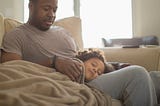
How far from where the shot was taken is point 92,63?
1367 millimetres

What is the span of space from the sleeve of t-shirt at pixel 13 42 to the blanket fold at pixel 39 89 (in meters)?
0.30

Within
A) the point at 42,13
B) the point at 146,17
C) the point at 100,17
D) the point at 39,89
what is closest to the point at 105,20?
the point at 100,17

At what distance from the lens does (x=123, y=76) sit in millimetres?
1247

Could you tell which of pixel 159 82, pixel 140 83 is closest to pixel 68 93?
pixel 140 83

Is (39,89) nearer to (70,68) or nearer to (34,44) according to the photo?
(70,68)

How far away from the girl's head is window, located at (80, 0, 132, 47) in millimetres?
2771

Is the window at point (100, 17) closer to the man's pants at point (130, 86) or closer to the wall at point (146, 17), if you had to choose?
the wall at point (146, 17)

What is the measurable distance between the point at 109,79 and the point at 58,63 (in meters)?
0.26

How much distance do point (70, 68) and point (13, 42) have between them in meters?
0.42

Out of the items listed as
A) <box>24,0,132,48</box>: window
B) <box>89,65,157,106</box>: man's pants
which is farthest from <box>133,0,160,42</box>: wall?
<box>89,65,157,106</box>: man's pants

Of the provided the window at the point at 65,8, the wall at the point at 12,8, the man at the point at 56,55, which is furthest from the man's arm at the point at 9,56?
the window at the point at 65,8

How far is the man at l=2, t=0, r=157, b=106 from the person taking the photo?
1.20 m

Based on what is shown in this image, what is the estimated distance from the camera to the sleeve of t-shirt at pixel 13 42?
4.61ft

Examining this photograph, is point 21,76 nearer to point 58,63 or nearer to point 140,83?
point 58,63
